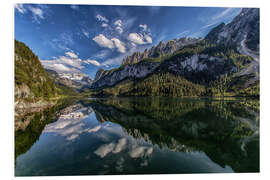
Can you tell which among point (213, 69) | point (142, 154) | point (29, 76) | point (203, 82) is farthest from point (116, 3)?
point (213, 69)

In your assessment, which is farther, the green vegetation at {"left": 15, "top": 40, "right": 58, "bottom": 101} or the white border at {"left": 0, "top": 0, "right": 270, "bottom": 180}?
the green vegetation at {"left": 15, "top": 40, "right": 58, "bottom": 101}

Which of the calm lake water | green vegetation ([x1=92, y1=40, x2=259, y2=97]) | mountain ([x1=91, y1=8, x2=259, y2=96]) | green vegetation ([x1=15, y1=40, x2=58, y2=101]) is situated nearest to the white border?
the calm lake water

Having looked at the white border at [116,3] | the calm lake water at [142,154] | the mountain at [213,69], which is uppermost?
the mountain at [213,69]

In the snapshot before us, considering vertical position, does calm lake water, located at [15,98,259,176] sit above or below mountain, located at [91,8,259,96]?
below

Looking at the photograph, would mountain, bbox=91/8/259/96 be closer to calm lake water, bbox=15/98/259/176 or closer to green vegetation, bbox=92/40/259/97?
green vegetation, bbox=92/40/259/97

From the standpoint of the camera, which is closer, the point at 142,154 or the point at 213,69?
the point at 142,154

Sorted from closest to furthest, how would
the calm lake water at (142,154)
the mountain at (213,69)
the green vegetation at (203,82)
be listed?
1. the calm lake water at (142,154)
2. the green vegetation at (203,82)
3. the mountain at (213,69)

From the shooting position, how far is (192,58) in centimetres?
17050

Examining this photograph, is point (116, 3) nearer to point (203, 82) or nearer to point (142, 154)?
point (142, 154)

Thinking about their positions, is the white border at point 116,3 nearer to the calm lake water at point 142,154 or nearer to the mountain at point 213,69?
the calm lake water at point 142,154

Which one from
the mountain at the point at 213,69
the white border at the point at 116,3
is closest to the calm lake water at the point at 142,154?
the white border at the point at 116,3
